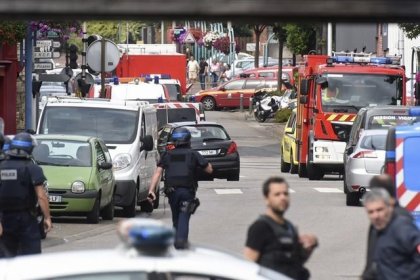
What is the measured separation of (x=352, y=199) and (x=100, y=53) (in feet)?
29.4

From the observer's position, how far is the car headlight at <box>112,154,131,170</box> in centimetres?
2342

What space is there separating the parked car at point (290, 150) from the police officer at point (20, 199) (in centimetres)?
2158

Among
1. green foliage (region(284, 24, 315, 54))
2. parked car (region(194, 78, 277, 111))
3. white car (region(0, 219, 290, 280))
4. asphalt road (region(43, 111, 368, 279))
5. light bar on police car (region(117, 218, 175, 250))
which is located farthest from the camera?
parked car (region(194, 78, 277, 111))

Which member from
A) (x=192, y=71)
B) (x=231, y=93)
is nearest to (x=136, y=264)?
(x=231, y=93)

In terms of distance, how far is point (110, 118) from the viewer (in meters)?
24.5

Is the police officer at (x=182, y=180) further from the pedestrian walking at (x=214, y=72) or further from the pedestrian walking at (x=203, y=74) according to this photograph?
the pedestrian walking at (x=214, y=72)

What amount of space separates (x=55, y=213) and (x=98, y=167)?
3.46 ft

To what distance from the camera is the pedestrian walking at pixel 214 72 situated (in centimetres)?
7850

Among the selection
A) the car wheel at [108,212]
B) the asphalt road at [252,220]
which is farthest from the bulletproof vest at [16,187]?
the car wheel at [108,212]

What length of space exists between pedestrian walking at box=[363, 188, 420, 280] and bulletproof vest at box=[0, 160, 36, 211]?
4686 mm

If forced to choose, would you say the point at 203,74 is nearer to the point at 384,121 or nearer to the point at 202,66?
the point at 202,66

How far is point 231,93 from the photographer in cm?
6538

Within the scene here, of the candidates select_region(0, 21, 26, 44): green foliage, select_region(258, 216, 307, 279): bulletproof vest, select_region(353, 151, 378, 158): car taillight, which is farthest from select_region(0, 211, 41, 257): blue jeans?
select_region(0, 21, 26, 44): green foliage

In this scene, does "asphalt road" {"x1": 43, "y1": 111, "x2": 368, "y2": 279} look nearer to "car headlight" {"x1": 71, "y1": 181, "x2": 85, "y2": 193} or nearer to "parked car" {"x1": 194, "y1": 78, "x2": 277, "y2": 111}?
"car headlight" {"x1": 71, "y1": 181, "x2": 85, "y2": 193}
